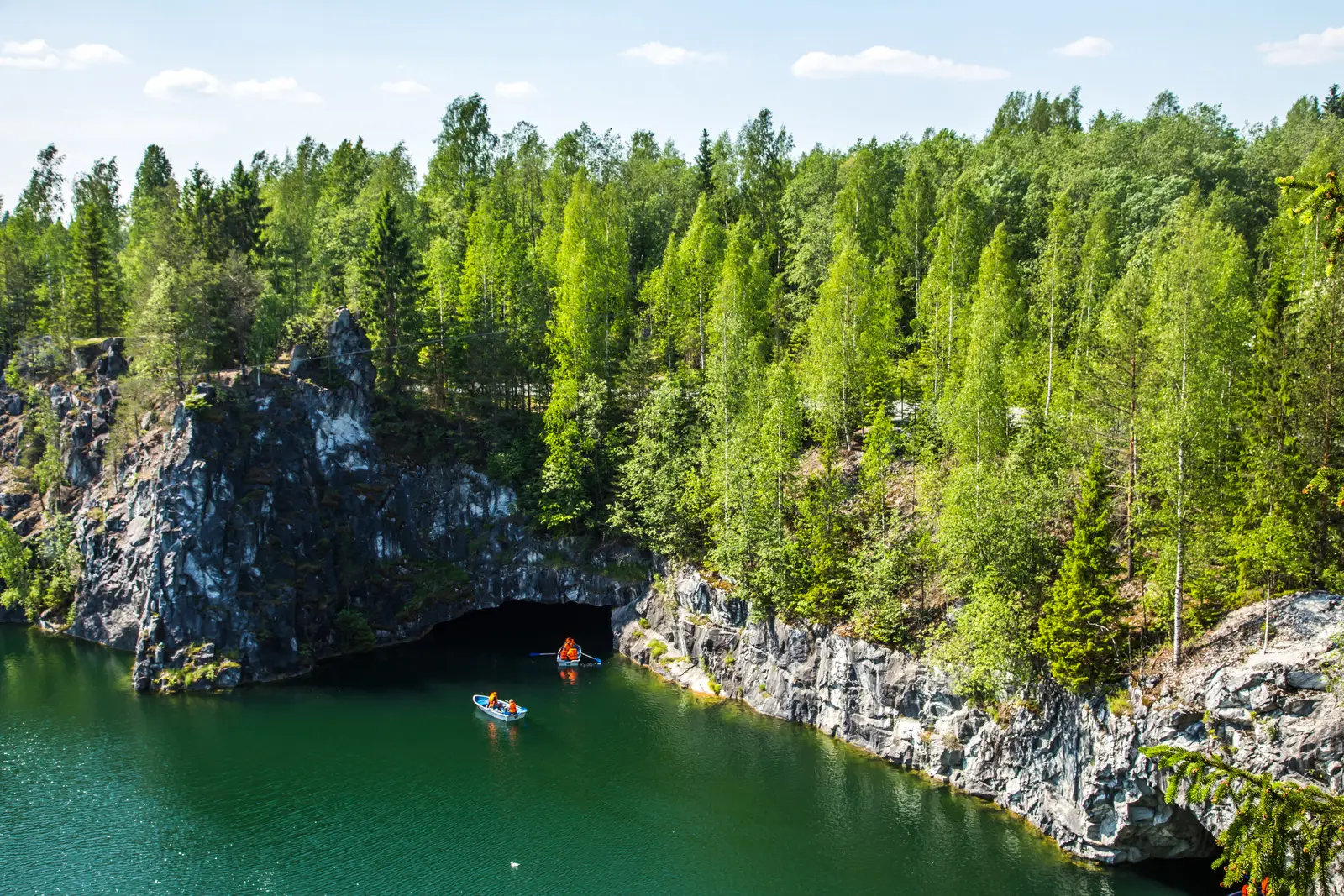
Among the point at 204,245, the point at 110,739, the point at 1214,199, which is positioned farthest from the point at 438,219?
the point at 1214,199

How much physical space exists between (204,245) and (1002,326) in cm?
5683

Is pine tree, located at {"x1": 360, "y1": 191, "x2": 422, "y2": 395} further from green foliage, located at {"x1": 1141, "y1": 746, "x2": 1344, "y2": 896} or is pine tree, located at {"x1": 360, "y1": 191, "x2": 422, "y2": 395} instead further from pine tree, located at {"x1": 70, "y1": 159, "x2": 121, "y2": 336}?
green foliage, located at {"x1": 1141, "y1": 746, "x2": 1344, "y2": 896}

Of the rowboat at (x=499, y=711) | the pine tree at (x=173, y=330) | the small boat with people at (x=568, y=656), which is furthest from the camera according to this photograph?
the small boat with people at (x=568, y=656)

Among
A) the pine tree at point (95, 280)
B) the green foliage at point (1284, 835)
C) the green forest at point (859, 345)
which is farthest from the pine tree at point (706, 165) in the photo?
the green foliage at point (1284, 835)

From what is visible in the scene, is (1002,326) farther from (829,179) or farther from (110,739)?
(110,739)

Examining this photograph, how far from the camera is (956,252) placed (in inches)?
2478

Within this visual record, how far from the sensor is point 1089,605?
36750 mm

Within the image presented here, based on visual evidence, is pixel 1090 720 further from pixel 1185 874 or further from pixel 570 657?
pixel 570 657

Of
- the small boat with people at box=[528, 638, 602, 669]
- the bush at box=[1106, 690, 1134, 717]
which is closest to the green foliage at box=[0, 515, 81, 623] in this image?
the small boat with people at box=[528, 638, 602, 669]

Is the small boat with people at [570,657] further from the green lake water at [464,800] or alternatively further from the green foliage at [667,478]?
the green foliage at [667,478]

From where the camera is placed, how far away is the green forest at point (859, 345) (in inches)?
1463

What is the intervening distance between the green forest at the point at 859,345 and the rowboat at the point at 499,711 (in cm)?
1340

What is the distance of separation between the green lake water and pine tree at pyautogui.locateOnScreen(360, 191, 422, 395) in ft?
73.9

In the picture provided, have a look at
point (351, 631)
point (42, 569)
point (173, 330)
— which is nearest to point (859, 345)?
point (351, 631)
